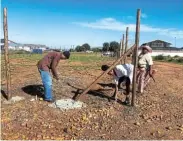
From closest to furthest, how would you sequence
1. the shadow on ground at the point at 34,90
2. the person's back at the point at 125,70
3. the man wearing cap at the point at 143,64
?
the person's back at the point at 125,70 → the shadow on ground at the point at 34,90 → the man wearing cap at the point at 143,64

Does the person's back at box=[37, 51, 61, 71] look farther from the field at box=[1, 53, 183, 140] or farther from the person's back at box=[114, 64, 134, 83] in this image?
the person's back at box=[114, 64, 134, 83]

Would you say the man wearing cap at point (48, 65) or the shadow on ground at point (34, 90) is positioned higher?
the man wearing cap at point (48, 65)

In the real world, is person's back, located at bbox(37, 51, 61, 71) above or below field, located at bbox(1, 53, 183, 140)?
above

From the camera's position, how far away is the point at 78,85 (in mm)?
10586

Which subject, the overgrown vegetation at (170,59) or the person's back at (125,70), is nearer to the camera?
the person's back at (125,70)

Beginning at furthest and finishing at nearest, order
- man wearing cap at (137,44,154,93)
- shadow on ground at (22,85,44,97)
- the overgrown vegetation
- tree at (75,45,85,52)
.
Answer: tree at (75,45,85,52), the overgrown vegetation, man wearing cap at (137,44,154,93), shadow on ground at (22,85,44,97)

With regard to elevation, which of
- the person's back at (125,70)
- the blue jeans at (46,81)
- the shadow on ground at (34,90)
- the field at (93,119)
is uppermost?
A: the person's back at (125,70)

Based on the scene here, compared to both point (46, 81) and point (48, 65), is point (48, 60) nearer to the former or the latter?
point (48, 65)

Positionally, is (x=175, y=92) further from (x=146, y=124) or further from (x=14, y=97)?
(x=14, y=97)

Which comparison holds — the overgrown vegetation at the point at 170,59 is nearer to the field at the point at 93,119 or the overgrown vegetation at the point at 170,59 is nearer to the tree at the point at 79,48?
the field at the point at 93,119

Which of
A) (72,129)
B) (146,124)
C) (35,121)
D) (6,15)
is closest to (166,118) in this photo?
(146,124)

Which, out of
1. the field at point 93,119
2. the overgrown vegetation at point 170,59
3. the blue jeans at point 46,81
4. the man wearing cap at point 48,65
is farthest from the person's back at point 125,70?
the overgrown vegetation at point 170,59

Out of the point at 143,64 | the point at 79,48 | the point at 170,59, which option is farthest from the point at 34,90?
the point at 79,48

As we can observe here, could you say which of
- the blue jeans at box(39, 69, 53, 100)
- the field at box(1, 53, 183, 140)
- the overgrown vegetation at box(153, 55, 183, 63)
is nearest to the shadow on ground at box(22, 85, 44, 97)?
the field at box(1, 53, 183, 140)
